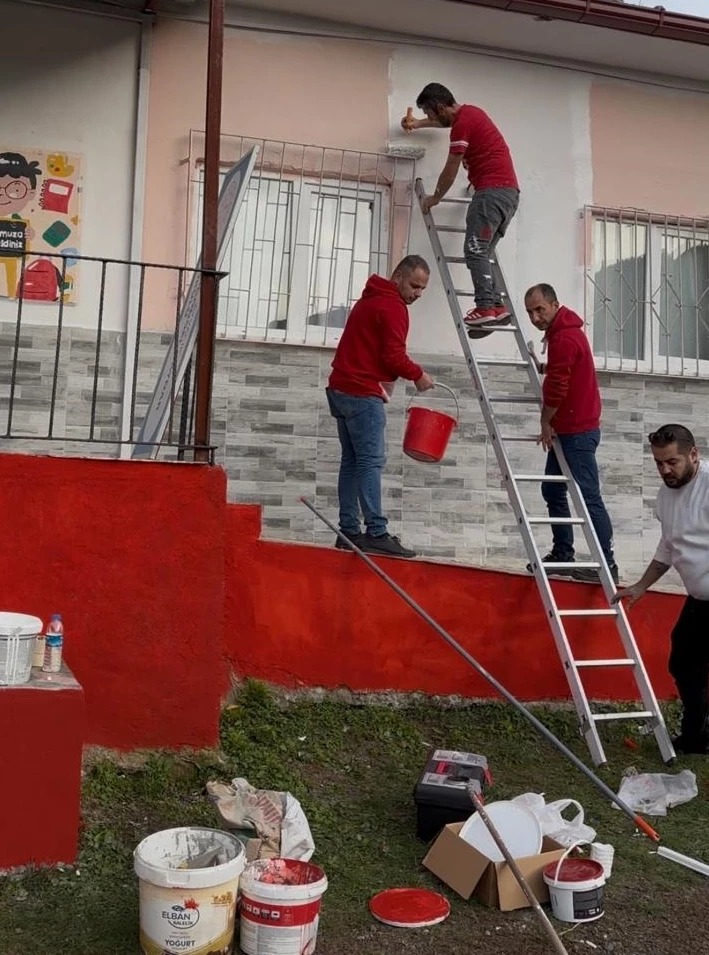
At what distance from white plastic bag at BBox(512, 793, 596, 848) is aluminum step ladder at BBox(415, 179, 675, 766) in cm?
82

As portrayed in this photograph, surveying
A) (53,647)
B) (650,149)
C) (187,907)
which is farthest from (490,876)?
(650,149)

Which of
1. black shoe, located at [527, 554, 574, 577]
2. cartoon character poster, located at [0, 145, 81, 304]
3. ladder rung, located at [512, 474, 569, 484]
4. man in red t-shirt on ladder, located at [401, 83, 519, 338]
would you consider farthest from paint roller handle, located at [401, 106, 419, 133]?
black shoe, located at [527, 554, 574, 577]

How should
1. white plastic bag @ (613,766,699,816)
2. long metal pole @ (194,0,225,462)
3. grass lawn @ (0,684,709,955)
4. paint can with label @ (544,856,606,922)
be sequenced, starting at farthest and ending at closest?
long metal pole @ (194,0,225,462) → white plastic bag @ (613,766,699,816) → paint can with label @ (544,856,606,922) → grass lawn @ (0,684,709,955)

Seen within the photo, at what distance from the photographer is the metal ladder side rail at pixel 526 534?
4.66 metres

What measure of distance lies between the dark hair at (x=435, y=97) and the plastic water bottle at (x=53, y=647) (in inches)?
154

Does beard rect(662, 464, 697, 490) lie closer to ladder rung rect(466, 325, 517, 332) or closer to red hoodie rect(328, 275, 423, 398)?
red hoodie rect(328, 275, 423, 398)

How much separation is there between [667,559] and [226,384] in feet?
9.32

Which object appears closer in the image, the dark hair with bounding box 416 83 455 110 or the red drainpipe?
the dark hair with bounding box 416 83 455 110

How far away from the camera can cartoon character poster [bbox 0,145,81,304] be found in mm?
5957

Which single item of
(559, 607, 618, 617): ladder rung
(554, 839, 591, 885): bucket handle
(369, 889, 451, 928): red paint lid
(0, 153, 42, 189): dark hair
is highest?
(0, 153, 42, 189): dark hair

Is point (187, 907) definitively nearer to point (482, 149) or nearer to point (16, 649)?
point (16, 649)

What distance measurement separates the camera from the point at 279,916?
2953 millimetres

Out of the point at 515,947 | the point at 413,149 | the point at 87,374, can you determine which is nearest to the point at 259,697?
the point at 515,947

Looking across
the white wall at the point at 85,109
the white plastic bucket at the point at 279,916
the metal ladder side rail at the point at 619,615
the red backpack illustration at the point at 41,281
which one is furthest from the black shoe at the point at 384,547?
the red backpack illustration at the point at 41,281
